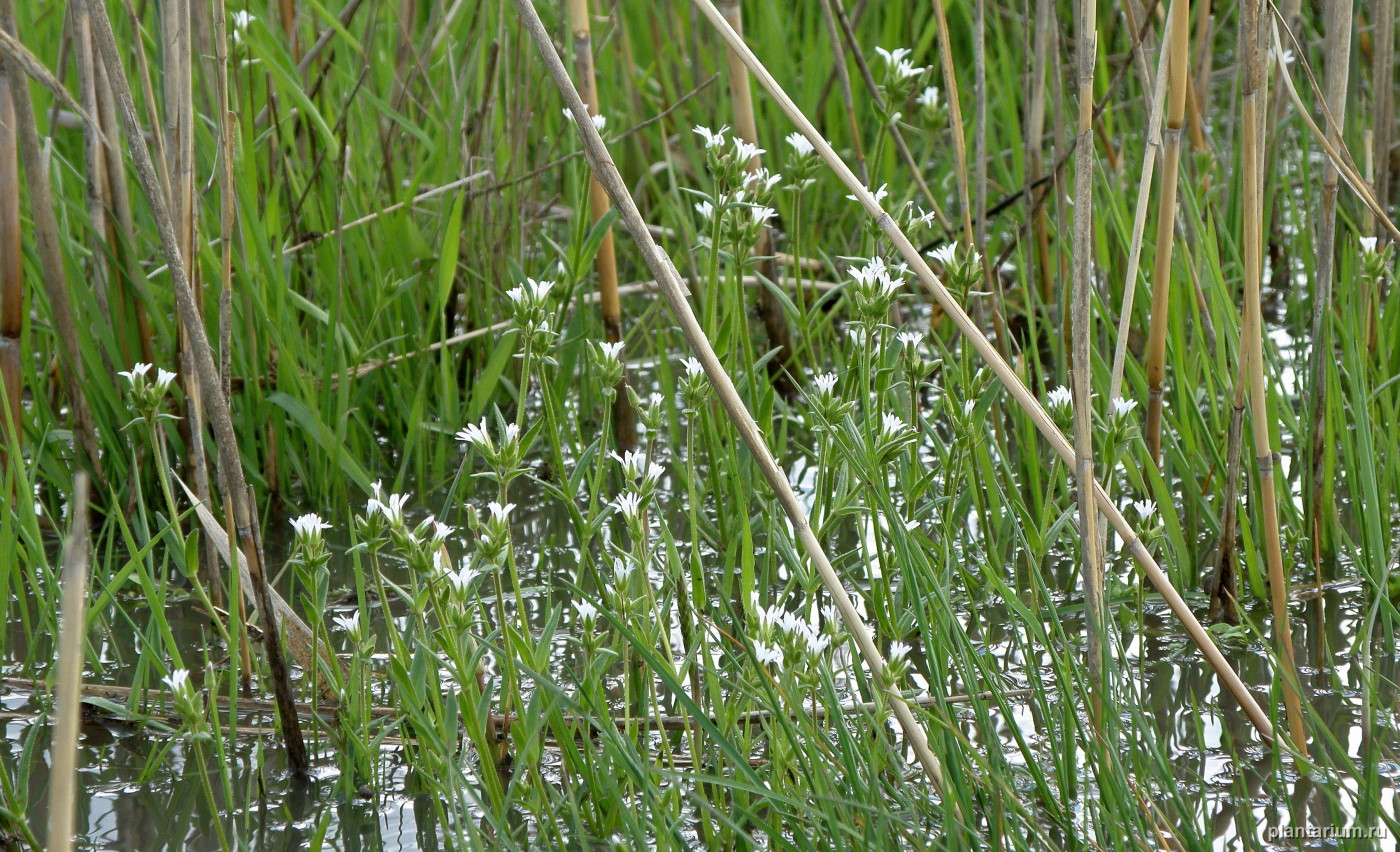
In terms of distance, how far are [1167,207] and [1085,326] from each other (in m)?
0.47

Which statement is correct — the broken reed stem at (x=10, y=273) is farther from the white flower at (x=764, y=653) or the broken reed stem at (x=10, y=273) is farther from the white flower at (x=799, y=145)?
the white flower at (x=764, y=653)

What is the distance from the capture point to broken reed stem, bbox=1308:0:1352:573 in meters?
1.63

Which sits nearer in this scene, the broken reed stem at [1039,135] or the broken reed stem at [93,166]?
the broken reed stem at [93,166]

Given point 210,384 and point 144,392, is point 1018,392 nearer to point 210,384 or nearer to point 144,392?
point 210,384

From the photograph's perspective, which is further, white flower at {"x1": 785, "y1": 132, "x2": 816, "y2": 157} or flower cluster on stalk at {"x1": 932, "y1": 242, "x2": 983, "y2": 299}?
white flower at {"x1": 785, "y1": 132, "x2": 816, "y2": 157}

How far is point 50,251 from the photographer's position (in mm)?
2047

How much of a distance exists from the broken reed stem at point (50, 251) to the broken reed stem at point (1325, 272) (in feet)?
6.14

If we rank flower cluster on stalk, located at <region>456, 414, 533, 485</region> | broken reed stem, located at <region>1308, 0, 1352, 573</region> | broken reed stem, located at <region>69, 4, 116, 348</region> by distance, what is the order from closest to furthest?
flower cluster on stalk, located at <region>456, 414, 533, 485</region> → broken reed stem, located at <region>1308, 0, 1352, 573</region> → broken reed stem, located at <region>69, 4, 116, 348</region>

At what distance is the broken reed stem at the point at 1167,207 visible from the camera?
1603mm

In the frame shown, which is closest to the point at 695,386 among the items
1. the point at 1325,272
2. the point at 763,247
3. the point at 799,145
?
the point at 799,145

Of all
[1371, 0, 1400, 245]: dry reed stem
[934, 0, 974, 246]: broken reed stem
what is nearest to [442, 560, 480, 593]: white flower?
[934, 0, 974, 246]: broken reed stem

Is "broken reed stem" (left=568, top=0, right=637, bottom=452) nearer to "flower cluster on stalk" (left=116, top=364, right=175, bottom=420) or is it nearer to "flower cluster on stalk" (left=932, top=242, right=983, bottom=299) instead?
"flower cluster on stalk" (left=932, top=242, right=983, bottom=299)

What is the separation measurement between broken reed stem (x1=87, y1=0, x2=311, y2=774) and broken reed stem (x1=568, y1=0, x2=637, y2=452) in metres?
0.96

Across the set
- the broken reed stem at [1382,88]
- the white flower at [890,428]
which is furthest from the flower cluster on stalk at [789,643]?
the broken reed stem at [1382,88]
